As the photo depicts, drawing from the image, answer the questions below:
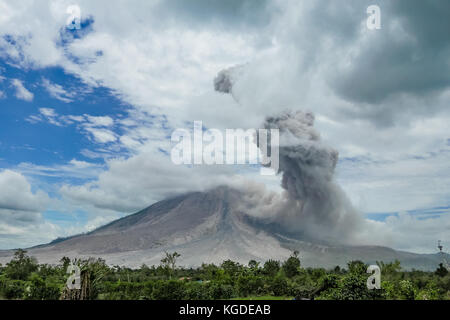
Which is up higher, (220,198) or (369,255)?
(220,198)

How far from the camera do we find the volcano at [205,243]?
142625mm

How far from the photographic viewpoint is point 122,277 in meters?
49.3

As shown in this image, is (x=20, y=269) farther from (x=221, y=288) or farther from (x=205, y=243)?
(x=205, y=243)

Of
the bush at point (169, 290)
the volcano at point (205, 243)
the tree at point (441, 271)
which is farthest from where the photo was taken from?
the volcano at point (205, 243)

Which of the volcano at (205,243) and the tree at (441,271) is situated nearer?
the tree at (441,271)

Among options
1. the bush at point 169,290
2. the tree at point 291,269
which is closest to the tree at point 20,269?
the bush at point 169,290

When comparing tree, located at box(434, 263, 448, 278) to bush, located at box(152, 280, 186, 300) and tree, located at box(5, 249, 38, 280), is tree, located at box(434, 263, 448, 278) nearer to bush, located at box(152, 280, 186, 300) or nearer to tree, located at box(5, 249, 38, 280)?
bush, located at box(152, 280, 186, 300)

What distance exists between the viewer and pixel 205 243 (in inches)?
6068

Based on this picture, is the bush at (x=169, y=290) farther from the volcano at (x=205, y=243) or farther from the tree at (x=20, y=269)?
the volcano at (x=205, y=243)

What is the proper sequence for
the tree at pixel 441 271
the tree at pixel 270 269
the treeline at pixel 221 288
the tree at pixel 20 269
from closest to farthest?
the treeline at pixel 221 288
the tree at pixel 20 269
the tree at pixel 441 271
the tree at pixel 270 269
